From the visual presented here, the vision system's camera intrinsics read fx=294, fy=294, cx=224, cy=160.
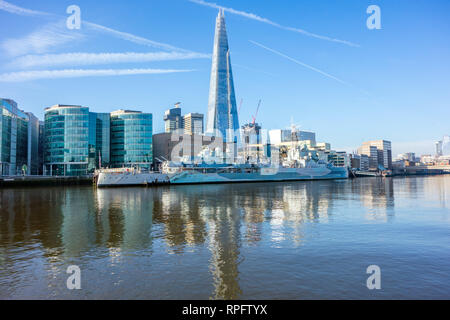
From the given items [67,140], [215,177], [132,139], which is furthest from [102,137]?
[215,177]

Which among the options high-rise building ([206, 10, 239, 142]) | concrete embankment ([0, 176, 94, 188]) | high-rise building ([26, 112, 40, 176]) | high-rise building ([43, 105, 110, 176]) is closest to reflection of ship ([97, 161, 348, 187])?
concrete embankment ([0, 176, 94, 188])

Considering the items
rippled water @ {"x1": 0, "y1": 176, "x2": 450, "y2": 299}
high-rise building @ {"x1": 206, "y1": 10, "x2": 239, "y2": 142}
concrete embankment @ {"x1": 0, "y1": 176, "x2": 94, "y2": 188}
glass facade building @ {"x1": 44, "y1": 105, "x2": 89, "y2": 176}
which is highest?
high-rise building @ {"x1": 206, "y1": 10, "x2": 239, "y2": 142}

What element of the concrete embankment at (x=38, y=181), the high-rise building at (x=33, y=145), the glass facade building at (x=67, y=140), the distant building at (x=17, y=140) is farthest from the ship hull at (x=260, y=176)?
the high-rise building at (x=33, y=145)

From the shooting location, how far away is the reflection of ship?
288 ft

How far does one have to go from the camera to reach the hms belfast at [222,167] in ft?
299

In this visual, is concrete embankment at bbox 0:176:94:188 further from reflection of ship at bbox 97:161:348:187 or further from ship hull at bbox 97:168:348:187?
ship hull at bbox 97:168:348:187

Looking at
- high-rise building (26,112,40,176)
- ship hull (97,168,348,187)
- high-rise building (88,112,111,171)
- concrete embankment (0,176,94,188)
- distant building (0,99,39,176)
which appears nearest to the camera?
ship hull (97,168,348,187)

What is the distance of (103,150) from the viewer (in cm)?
14225

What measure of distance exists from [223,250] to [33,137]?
16974cm

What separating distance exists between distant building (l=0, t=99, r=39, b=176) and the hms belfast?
5010 centimetres

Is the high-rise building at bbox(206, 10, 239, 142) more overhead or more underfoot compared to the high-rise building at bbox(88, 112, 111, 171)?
more overhead

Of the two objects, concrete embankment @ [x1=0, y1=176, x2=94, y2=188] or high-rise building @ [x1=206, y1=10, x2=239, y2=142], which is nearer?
concrete embankment @ [x1=0, y1=176, x2=94, y2=188]

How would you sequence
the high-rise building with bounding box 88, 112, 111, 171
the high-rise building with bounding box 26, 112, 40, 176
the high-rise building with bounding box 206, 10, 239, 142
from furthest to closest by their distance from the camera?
the high-rise building with bounding box 206, 10, 239, 142 < the high-rise building with bounding box 26, 112, 40, 176 < the high-rise building with bounding box 88, 112, 111, 171
